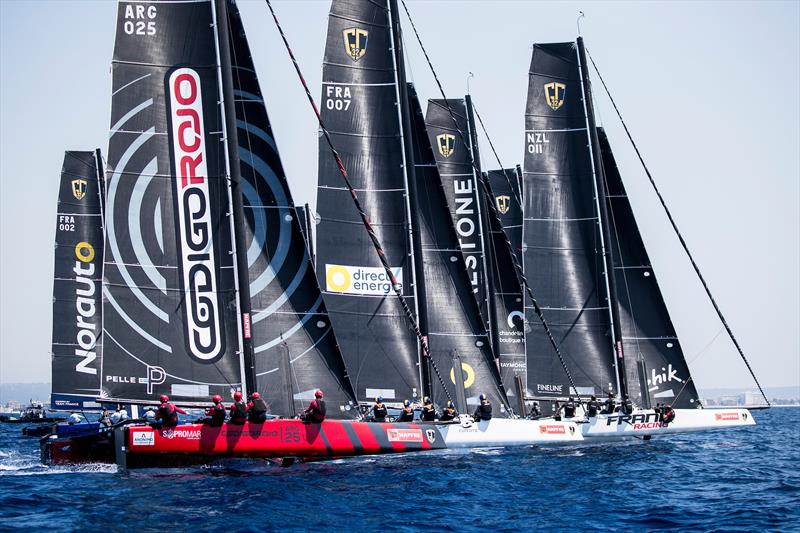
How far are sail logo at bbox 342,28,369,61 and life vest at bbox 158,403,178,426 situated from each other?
13.3m

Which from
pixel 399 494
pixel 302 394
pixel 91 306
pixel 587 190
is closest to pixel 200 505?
pixel 399 494

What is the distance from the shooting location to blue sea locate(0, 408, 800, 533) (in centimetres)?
1631

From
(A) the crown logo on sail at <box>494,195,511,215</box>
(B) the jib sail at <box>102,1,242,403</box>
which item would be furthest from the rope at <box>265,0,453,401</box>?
(A) the crown logo on sail at <box>494,195,511,215</box>

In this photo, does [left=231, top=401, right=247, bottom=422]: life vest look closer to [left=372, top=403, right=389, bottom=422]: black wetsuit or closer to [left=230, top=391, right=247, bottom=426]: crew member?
[left=230, top=391, right=247, bottom=426]: crew member

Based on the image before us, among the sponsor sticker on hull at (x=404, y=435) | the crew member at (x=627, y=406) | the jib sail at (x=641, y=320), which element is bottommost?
the sponsor sticker on hull at (x=404, y=435)

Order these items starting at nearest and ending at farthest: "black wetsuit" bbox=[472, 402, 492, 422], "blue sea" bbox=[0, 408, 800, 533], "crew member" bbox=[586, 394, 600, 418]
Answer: "blue sea" bbox=[0, 408, 800, 533]
"black wetsuit" bbox=[472, 402, 492, 422]
"crew member" bbox=[586, 394, 600, 418]

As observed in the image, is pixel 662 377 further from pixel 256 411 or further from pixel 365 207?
pixel 256 411

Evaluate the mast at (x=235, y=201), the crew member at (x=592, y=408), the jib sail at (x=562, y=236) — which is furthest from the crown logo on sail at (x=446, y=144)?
the mast at (x=235, y=201)

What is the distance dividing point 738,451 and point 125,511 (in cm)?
2191

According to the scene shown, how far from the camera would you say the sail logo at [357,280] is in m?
28.9

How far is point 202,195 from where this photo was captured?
23.2 metres

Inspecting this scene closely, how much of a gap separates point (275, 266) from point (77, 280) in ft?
67.1

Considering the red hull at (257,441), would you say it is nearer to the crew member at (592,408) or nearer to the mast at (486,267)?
the crew member at (592,408)

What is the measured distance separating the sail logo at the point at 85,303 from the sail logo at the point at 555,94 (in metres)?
19.8
